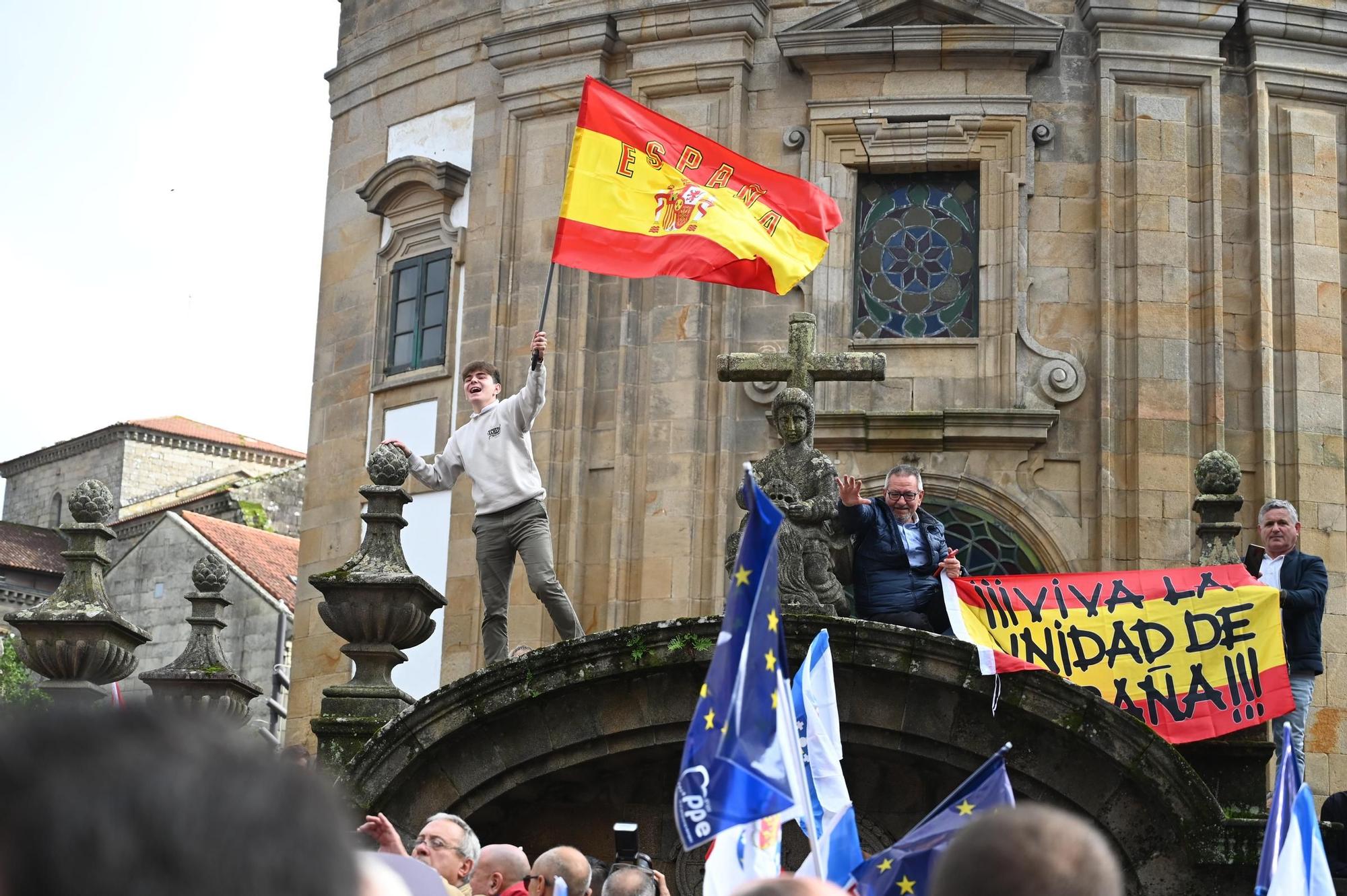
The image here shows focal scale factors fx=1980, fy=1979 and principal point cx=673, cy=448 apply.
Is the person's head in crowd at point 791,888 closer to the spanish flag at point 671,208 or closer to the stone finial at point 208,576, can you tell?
the spanish flag at point 671,208

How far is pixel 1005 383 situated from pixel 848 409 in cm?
143

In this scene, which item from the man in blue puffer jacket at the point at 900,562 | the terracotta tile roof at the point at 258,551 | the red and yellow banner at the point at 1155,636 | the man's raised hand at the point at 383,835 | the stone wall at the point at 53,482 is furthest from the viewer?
the stone wall at the point at 53,482

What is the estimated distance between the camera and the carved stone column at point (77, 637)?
15211 millimetres

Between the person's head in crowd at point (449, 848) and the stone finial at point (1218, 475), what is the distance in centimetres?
609

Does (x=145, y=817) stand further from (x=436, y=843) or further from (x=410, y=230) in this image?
(x=410, y=230)

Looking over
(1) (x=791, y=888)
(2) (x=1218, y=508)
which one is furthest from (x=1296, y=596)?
(1) (x=791, y=888)

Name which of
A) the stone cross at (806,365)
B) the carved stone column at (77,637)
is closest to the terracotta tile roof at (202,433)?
Answer: the carved stone column at (77,637)

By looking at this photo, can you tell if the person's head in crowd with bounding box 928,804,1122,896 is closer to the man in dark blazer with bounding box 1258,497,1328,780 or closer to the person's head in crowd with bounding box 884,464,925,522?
the person's head in crowd with bounding box 884,464,925,522

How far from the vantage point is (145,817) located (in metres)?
1.76

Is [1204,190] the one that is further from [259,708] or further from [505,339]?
[259,708]

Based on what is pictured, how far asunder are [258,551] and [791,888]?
156ft

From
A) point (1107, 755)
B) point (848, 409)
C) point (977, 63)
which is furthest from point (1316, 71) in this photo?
point (1107, 755)

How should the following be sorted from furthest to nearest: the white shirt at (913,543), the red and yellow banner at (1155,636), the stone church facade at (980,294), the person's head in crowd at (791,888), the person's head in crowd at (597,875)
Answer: the stone church facade at (980,294)
the white shirt at (913,543)
the red and yellow banner at (1155,636)
the person's head in crowd at (597,875)
the person's head in crowd at (791,888)

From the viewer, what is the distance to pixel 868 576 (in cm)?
1207
